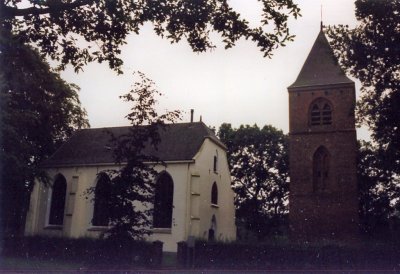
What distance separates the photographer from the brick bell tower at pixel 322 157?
34.3 m

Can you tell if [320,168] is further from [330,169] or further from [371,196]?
[371,196]

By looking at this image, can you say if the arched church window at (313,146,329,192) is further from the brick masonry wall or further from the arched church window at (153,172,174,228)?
the arched church window at (153,172,174,228)

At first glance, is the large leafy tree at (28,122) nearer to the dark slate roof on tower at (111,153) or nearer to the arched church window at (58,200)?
the dark slate roof on tower at (111,153)

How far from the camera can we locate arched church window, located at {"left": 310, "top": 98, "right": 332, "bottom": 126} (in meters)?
37.1

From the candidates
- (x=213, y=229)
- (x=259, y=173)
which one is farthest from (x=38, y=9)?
(x=259, y=173)

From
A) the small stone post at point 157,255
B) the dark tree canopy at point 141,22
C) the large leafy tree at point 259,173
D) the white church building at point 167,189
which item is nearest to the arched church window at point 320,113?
the white church building at point 167,189

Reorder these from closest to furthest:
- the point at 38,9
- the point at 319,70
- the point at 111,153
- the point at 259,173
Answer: the point at 38,9
the point at 111,153
the point at 319,70
the point at 259,173

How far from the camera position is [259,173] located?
49594 millimetres

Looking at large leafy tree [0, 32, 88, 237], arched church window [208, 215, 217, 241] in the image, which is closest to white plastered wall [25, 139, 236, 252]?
arched church window [208, 215, 217, 241]

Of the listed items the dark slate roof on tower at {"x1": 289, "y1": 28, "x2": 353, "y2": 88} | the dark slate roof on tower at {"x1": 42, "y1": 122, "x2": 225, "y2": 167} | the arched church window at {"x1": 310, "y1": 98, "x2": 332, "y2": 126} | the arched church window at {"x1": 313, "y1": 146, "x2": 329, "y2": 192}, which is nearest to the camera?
the dark slate roof on tower at {"x1": 42, "y1": 122, "x2": 225, "y2": 167}

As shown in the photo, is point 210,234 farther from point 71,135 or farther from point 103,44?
point 103,44

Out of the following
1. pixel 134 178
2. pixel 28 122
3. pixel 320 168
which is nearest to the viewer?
pixel 134 178

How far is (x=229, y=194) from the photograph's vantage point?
38969 mm

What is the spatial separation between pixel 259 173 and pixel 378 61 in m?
27.1
